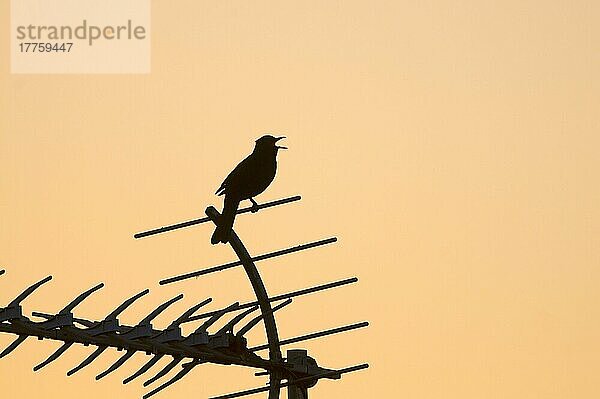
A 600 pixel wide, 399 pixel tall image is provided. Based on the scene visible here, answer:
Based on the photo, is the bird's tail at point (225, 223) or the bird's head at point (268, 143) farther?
the bird's head at point (268, 143)

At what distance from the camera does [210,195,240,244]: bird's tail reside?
11078mm

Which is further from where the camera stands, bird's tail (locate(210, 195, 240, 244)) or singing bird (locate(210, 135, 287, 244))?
singing bird (locate(210, 135, 287, 244))

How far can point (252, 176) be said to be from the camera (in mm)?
13586

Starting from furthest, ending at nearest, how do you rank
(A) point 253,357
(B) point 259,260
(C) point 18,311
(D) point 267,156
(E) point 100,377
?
(D) point 267,156 < (B) point 259,260 < (A) point 253,357 < (E) point 100,377 < (C) point 18,311

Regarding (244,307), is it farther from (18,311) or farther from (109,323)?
(18,311)

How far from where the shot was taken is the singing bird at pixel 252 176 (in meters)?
12.8

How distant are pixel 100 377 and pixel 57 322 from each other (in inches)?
28.9

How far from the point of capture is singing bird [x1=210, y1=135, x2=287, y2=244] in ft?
41.9

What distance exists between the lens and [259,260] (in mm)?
11430

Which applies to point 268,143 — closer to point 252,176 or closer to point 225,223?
point 252,176

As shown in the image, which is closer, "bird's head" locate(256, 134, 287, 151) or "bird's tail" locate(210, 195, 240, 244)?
"bird's tail" locate(210, 195, 240, 244)

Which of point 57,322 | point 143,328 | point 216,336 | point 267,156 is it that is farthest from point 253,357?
point 267,156

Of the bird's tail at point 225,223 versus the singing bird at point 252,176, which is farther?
the singing bird at point 252,176

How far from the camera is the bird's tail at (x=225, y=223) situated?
436 inches
